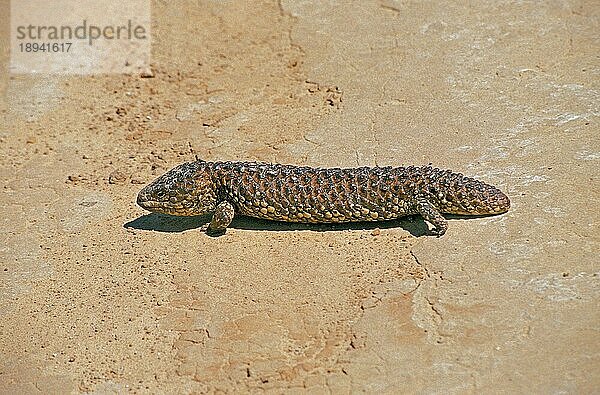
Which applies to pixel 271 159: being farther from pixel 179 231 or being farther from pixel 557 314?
pixel 557 314

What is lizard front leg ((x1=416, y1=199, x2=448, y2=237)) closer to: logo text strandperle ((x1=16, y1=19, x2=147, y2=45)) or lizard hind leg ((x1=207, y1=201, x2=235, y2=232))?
lizard hind leg ((x1=207, y1=201, x2=235, y2=232))

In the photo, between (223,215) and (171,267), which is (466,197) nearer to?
(223,215)

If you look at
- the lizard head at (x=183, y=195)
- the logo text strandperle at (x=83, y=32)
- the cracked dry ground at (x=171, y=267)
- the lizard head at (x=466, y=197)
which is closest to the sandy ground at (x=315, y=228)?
the cracked dry ground at (x=171, y=267)

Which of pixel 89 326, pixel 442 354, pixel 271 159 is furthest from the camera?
pixel 271 159

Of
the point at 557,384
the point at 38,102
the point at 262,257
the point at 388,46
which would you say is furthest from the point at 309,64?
the point at 557,384

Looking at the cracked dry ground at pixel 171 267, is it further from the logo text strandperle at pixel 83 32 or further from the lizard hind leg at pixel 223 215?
the logo text strandperle at pixel 83 32

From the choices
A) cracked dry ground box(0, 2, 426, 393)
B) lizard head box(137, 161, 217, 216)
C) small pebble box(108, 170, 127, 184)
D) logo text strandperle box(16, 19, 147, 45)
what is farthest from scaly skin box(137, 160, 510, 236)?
logo text strandperle box(16, 19, 147, 45)

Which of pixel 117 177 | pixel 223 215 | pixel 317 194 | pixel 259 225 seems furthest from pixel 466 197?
pixel 117 177
